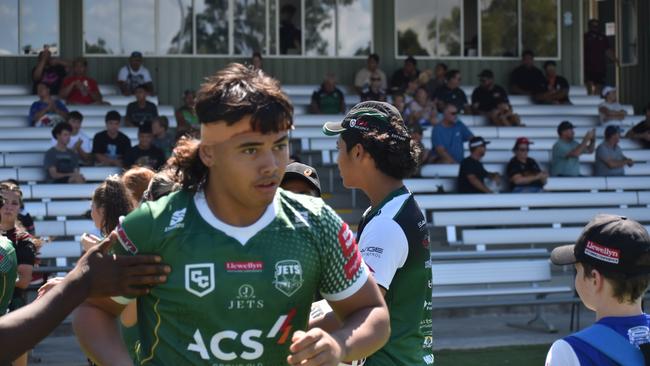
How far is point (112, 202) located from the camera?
5.21m

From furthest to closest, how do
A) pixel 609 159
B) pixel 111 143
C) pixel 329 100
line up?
pixel 329 100, pixel 609 159, pixel 111 143

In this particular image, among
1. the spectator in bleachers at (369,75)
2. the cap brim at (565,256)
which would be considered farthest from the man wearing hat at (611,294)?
the spectator in bleachers at (369,75)

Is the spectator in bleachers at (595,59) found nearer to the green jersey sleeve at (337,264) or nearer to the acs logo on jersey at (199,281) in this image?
the green jersey sleeve at (337,264)

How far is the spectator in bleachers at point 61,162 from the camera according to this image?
46.2 ft

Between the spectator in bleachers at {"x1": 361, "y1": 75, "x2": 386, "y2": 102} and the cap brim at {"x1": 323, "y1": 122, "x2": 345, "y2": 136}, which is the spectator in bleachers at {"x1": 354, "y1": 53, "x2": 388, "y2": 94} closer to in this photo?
the spectator in bleachers at {"x1": 361, "y1": 75, "x2": 386, "y2": 102}

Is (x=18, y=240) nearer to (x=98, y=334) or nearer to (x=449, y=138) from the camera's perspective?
(x=98, y=334)

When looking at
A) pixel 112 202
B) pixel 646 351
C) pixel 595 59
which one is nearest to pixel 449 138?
pixel 595 59

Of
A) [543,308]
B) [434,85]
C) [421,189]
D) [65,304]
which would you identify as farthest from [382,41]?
[65,304]

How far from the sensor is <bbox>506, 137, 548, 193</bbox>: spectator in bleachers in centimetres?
1567

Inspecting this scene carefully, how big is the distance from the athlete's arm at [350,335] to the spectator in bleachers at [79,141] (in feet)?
40.1

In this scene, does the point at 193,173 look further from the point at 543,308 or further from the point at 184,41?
the point at 184,41

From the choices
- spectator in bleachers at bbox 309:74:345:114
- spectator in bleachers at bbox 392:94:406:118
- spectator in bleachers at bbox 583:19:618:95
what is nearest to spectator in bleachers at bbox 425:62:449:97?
spectator in bleachers at bbox 392:94:406:118

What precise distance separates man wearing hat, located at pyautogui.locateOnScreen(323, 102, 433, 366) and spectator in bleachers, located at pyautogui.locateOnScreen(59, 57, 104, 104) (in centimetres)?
1350

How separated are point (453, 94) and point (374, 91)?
137cm
